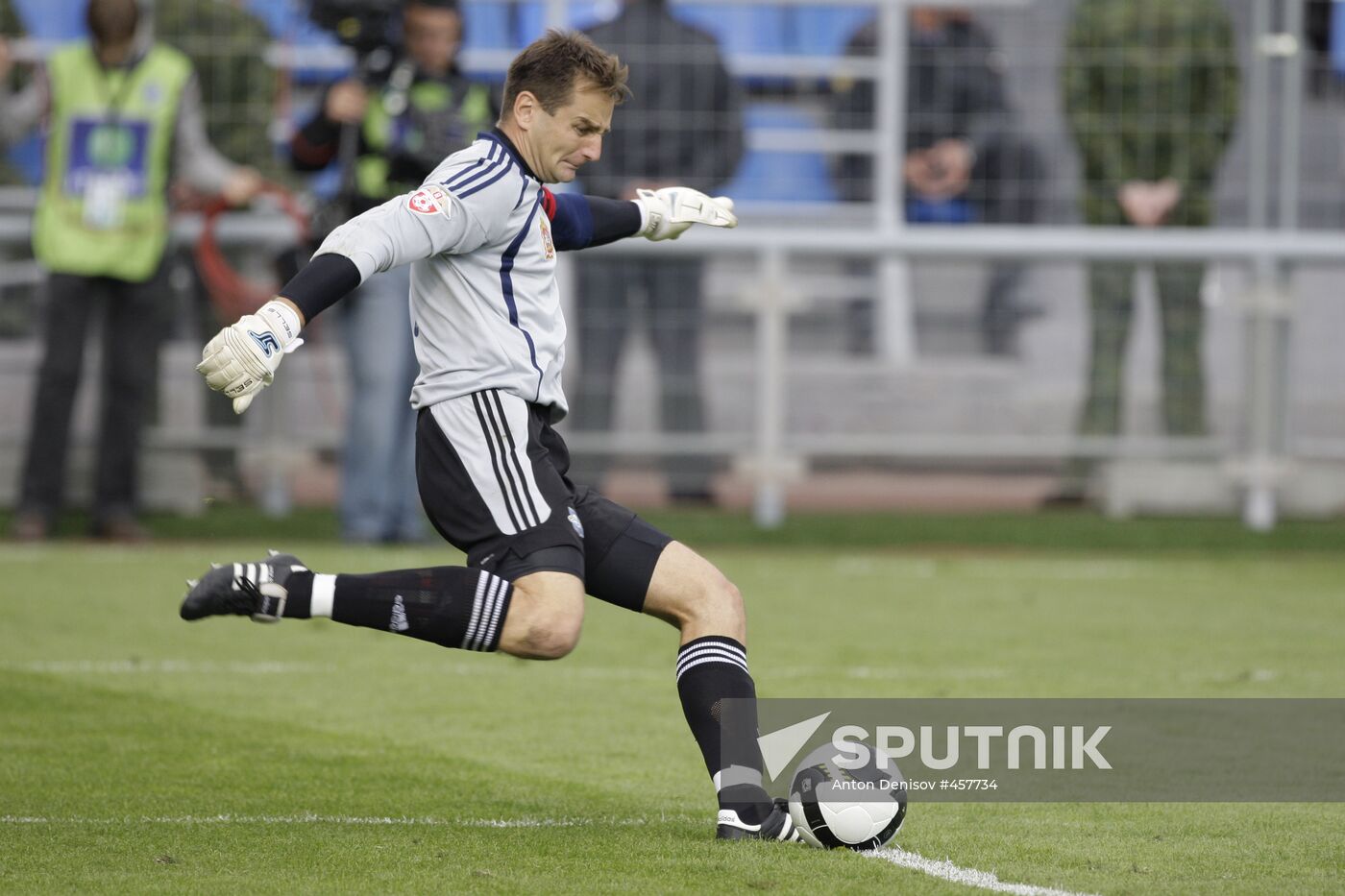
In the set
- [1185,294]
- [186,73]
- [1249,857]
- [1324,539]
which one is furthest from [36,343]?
[1249,857]

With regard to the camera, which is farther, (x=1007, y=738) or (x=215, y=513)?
(x=215, y=513)

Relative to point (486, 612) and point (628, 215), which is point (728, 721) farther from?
point (628, 215)

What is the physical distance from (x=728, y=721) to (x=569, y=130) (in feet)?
5.02

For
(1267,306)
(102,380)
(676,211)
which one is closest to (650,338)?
(102,380)

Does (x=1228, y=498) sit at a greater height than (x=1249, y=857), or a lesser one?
lesser

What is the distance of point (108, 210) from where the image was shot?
11.5m

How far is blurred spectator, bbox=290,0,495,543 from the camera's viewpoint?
11141 mm

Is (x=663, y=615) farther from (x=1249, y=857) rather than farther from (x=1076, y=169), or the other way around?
(x=1076, y=169)

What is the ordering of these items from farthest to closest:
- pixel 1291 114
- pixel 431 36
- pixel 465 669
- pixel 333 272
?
1. pixel 1291 114
2. pixel 431 36
3. pixel 465 669
4. pixel 333 272

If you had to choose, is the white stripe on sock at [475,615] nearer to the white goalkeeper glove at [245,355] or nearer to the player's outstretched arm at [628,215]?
the white goalkeeper glove at [245,355]

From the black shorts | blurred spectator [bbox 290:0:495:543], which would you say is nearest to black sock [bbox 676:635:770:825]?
the black shorts

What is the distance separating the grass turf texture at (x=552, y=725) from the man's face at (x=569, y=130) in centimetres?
168

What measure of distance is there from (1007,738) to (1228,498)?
675 cm

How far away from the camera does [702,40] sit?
1302 cm
